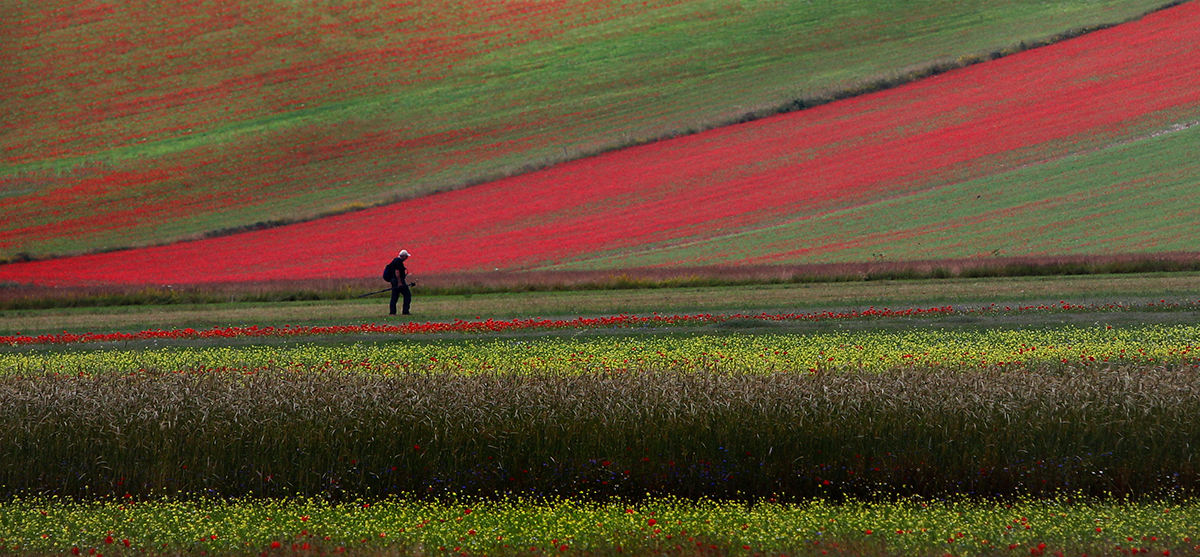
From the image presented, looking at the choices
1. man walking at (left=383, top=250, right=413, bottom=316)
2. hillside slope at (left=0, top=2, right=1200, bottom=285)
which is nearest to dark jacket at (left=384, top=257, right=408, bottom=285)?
man walking at (left=383, top=250, right=413, bottom=316)

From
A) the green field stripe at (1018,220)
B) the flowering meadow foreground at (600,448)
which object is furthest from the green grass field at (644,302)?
the flowering meadow foreground at (600,448)

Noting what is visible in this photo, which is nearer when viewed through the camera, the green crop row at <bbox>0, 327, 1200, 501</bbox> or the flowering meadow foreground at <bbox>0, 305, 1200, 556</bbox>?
the flowering meadow foreground at <bbox>0, 305, 1200, 556</bbox>

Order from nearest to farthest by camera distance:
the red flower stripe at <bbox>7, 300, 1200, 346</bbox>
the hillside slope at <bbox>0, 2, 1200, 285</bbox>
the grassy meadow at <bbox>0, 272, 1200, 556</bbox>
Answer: the grassy meadow at <bbox>0, 272, 1200, 556</bbox>
the red flower stripe at <bbox>7, 300, 1200, 346</bbox>
the hillside slope at <bbox>0, 2, 1200, 285</bbox>

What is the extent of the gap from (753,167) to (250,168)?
35.3m

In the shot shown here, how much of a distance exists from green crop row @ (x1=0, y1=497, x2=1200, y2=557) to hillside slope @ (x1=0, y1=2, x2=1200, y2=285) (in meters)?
38.7

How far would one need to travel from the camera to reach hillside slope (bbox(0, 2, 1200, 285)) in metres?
53.1

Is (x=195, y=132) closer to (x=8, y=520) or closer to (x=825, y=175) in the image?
(x=825, y=175)

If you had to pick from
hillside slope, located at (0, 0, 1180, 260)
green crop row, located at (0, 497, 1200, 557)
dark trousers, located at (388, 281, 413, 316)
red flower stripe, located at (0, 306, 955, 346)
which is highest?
hillside slope, located at (0, 0, 1180, 260)

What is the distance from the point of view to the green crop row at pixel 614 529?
34.4ft

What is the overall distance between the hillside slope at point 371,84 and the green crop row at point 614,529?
5681 cm

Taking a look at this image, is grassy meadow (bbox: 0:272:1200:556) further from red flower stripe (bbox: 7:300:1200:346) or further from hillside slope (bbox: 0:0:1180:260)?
hillside slope (bbox: 0:0:1180:260)

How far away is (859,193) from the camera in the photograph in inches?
2431

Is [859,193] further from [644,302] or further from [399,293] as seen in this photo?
[399,293]

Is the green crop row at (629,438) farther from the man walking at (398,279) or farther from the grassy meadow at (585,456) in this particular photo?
the man walking at (398,279)
